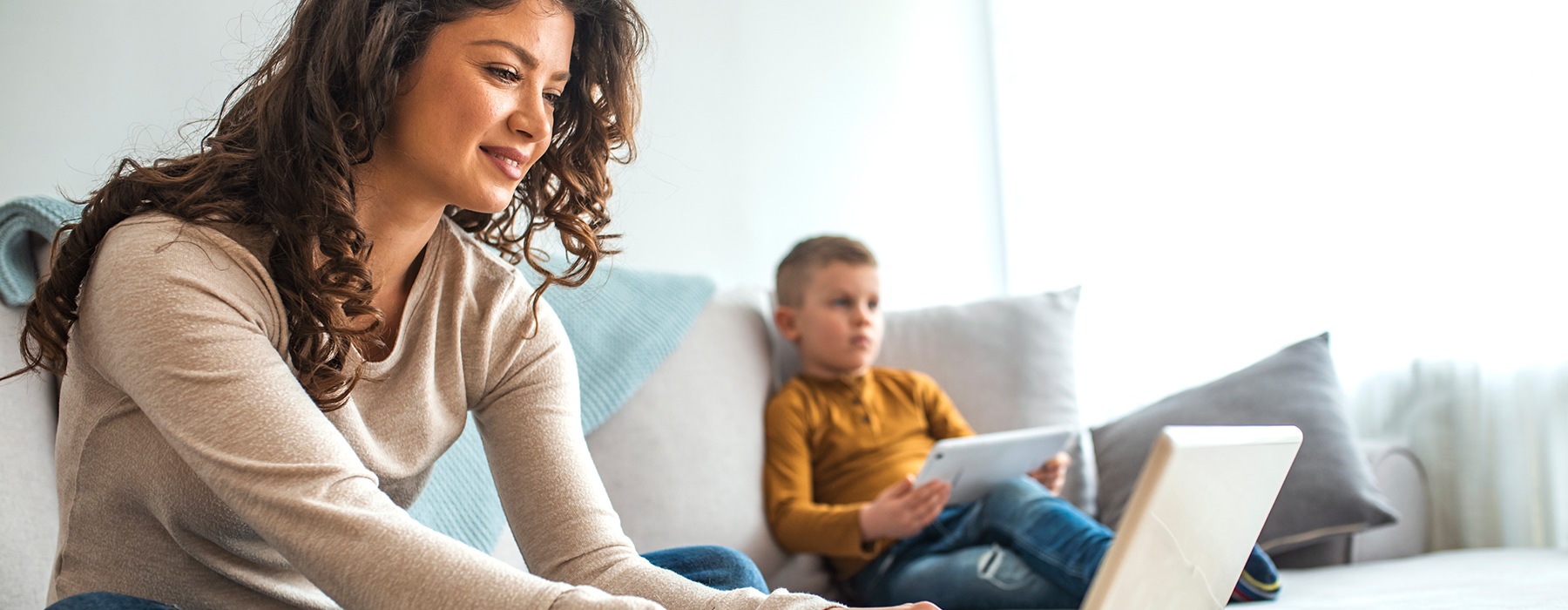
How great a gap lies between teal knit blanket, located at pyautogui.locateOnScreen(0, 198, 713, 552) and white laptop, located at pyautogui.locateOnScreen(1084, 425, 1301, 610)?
69cm

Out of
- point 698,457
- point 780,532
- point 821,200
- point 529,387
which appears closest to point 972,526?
point 780,532

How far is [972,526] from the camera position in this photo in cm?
176

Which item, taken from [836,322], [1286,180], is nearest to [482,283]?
[836,322]

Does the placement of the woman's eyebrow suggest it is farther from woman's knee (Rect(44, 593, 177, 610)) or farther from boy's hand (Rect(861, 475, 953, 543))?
boy's hand (Rect(861, 475, 953, 543))

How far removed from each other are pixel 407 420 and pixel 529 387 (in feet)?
0.38

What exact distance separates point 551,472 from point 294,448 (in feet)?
0.93

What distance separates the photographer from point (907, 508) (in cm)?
168

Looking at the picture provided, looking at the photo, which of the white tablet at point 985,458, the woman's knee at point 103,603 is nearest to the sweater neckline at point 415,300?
the woman's knee at point 103,603

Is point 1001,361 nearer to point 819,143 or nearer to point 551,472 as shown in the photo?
point 819,143

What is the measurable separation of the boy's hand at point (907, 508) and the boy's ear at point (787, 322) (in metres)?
0.41

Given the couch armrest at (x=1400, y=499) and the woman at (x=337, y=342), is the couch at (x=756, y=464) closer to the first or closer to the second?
the couch armrest at (x=1400, y=499)

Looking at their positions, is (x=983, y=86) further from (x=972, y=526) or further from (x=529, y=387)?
(x=529, y=387)

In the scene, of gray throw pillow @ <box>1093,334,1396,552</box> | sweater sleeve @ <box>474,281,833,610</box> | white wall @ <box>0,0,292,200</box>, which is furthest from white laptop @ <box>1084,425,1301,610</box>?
white wall @ <box>0,0,292,200</box>

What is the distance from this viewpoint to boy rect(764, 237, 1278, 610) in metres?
1.60
